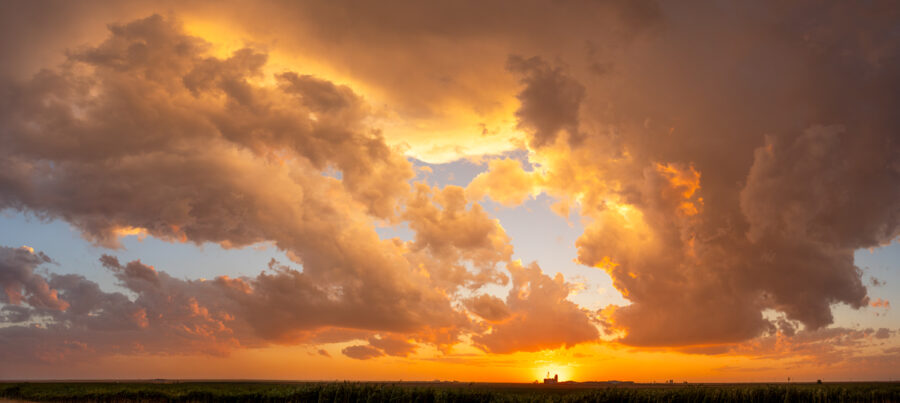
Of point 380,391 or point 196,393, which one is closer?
point 380,391

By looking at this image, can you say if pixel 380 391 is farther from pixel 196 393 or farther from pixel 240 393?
pixel 196 393

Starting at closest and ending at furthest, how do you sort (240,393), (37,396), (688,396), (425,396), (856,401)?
(425,396) → (688,396) → (856,401) → (240,393) → (37,396)

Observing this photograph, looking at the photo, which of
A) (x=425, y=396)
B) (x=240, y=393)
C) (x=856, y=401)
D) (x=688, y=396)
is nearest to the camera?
(x=425, y=396)

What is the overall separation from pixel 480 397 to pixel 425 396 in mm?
5782

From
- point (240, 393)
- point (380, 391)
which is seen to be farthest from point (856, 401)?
point (240, 393)

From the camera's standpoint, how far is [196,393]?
263 feet

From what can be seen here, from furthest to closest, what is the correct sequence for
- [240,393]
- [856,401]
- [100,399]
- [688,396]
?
[100,399] → [240,393] → [856,401] → [688,396]

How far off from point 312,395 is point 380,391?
27.3 ft

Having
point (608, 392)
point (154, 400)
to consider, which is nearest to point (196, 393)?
point (154, 400)

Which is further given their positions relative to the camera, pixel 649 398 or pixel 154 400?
pixel 154 400

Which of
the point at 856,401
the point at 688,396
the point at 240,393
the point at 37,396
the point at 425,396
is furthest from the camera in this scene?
the point at 37,396

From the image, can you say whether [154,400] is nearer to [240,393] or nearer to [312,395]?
[240,393]

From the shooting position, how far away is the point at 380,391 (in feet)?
197

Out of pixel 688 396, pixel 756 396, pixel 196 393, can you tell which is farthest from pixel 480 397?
pixel 196 393
